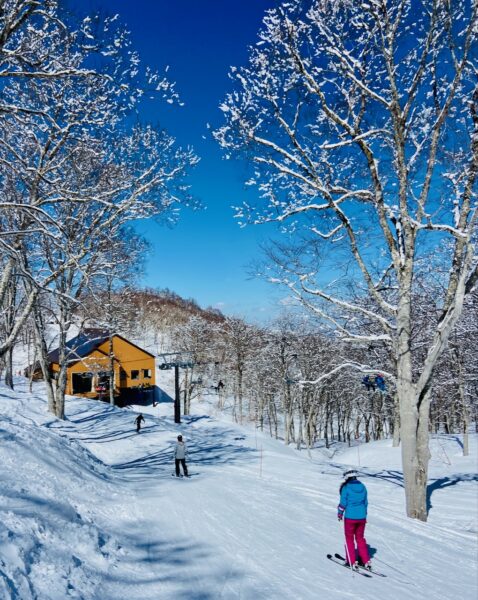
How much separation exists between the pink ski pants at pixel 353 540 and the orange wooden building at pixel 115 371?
31.3 meters

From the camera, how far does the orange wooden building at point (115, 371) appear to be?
37594 millimetres

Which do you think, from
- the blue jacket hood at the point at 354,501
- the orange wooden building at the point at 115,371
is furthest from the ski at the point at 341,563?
the orange wooden building at the point at 115,371

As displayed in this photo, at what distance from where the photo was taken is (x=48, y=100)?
7.55 meters

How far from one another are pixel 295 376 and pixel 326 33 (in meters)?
31.8

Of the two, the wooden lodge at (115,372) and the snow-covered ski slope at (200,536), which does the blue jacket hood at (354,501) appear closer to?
the snow-covered ski slope at (200,536)

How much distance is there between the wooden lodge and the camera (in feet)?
123

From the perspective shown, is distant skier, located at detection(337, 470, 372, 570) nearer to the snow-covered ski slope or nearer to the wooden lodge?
the snow-covered ski slope

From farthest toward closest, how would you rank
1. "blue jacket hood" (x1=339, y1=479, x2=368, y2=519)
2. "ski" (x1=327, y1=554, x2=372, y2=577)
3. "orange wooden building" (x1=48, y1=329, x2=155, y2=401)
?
"orange wooden building" (x1=48, y1=329, x2=155, y2=401) → "blue jacket hood" (x1=339, y1=479, x2=368, y2=519) → "ski" (x1=327, y1=554, x2=372, y2=577)

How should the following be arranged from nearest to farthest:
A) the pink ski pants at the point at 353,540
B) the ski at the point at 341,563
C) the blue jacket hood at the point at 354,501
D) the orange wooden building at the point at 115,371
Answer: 1. the ski at the point at 341,563
2. the pink ski pants at the point at 353,540
3. the blue jacket hood at the point at 354,501
4. the orange wooden building at the point at 115,371

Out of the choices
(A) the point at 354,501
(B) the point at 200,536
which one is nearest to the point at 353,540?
(A) the point at 354,501

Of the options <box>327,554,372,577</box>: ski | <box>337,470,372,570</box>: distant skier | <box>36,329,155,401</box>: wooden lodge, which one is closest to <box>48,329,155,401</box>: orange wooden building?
<box>36,329,155,401</box>: wooden lodge

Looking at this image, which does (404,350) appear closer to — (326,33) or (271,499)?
(271,499)

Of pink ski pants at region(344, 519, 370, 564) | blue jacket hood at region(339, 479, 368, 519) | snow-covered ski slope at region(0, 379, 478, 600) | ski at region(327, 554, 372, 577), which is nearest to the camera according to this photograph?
snow-covered ski slope at region(0, 379, 478, 600)

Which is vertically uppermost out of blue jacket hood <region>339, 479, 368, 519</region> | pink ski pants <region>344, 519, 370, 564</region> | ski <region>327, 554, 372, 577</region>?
blue jacket hood <region>339, 479, 368, 519</region>
